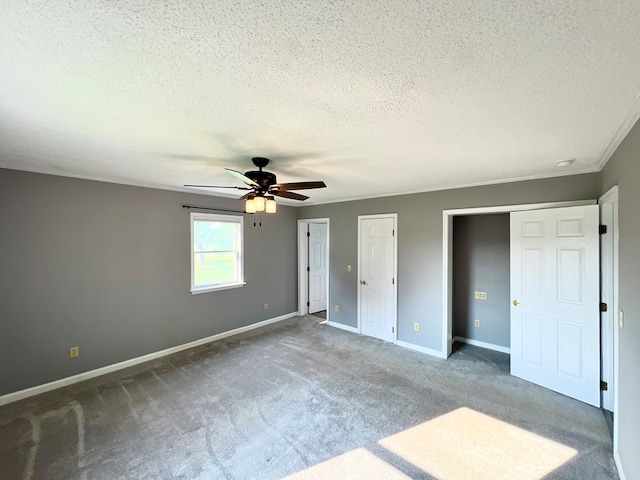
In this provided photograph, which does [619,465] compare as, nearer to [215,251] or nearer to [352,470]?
[352,470]

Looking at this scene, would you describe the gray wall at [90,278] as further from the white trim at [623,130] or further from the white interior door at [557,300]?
the white trim at [623,130]

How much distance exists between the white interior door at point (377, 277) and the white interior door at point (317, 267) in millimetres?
1503

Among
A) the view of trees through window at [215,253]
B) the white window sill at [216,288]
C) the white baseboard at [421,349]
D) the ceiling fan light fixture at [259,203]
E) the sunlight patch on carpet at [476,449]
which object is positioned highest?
the ceiling fan light fixture at [259,203]

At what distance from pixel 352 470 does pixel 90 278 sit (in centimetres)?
355

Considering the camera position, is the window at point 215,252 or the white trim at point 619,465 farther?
the window at point 215,252

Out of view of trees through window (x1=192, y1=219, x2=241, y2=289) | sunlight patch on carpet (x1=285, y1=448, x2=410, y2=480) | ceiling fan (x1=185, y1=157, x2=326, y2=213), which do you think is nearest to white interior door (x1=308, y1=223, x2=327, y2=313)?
view of trees through window (x1=192, y1=219, x2=241, y2=289)

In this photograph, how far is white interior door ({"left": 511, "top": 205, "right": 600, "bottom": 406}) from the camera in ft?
9.23

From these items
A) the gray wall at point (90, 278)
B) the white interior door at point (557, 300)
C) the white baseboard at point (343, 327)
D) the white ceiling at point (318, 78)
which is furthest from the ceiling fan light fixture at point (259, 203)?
the white baseboard at point (343, 327)

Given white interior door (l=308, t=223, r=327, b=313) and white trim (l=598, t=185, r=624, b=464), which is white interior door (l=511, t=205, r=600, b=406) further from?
white interior door (l=308, t=223, r=327, b=313)

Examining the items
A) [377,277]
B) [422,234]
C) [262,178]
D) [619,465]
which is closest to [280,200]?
[377,277]

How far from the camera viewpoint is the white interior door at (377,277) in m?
4.55

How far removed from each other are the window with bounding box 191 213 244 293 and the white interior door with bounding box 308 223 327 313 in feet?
5.67

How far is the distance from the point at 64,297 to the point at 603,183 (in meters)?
5.90

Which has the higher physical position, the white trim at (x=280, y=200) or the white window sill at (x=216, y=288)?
the white trim at (x=280, y=200)
